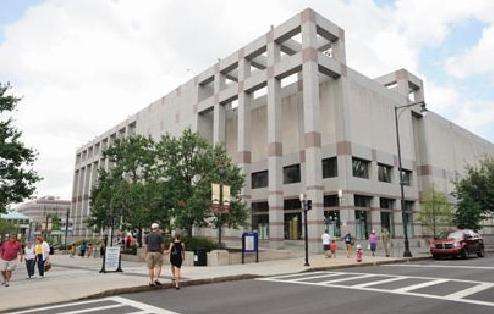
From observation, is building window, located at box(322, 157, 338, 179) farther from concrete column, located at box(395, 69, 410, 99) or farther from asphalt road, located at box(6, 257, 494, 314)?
asphalt road, located at box(6, 257, 494, 314)

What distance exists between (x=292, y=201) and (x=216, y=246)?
12192 mm

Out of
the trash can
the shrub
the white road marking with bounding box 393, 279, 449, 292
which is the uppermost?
the shrub

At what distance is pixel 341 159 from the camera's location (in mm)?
36969

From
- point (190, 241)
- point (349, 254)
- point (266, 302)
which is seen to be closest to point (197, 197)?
point (190, 241)

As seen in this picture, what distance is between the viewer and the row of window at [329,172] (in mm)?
38562

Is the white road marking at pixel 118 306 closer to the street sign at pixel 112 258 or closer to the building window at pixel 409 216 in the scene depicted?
the street sign at pixel 112 258

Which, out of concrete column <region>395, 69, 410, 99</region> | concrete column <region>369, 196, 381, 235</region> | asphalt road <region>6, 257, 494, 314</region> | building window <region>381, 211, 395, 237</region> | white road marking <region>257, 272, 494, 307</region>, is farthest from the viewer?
concrete column <region>395, 69, 410, 99</region>

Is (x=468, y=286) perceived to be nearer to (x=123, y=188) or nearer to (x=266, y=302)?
(x=266, y=302)

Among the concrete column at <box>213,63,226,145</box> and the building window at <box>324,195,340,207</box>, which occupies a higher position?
the concrete column at <box>213,63,226,145</box>

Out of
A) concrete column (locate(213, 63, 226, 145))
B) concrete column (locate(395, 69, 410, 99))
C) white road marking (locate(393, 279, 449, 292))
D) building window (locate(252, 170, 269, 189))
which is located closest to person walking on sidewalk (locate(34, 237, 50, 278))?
white road marking (locate(393, 279, 449, 292))

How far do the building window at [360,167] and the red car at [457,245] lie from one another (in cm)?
1225

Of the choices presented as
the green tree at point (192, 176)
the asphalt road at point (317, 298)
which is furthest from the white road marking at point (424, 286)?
the green tree at point (192, 176)

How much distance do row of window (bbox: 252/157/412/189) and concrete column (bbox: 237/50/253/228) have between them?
1.24 m

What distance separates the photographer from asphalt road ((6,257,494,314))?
986 cm
